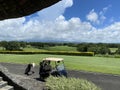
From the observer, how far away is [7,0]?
6.76 feet

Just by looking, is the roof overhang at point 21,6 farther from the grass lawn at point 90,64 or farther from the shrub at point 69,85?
the grass lawn at point 90,64

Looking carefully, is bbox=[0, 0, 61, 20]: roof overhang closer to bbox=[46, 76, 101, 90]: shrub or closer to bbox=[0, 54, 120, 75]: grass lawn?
bbox=[46, 76, 101, 90]: shrub

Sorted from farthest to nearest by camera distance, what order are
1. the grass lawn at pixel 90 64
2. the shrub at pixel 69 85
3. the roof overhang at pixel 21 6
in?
the grass lawn at pixel 90 64, the shrub at pixel 69 85, the roof overhang at pixel 21 6

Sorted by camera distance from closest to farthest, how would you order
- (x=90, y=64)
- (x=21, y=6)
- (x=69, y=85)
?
(x=21, y=6), (x=69, y=85), (x=90, y=64)

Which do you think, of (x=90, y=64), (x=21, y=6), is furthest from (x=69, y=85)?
(x=90, y=64)

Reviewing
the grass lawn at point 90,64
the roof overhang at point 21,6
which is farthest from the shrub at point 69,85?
the grass lawn at point 90,64

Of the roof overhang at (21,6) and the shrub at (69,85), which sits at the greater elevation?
the roof overhang at (21,6)

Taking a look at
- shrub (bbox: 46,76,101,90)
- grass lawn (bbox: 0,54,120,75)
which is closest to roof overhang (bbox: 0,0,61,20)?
shrub (bbox: 46,76,101,90)

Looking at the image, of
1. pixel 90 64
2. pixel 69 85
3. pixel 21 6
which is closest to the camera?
pixel 21 6

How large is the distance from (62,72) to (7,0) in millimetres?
18739

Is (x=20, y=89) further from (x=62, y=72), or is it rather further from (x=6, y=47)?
(x=6, y=47)

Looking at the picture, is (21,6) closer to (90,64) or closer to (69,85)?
(69,85)

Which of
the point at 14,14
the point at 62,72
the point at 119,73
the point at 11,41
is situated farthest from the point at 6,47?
the point at 14,14

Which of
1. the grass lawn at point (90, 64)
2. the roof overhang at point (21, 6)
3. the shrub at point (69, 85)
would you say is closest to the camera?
the roof overhang at point (21, 6)
